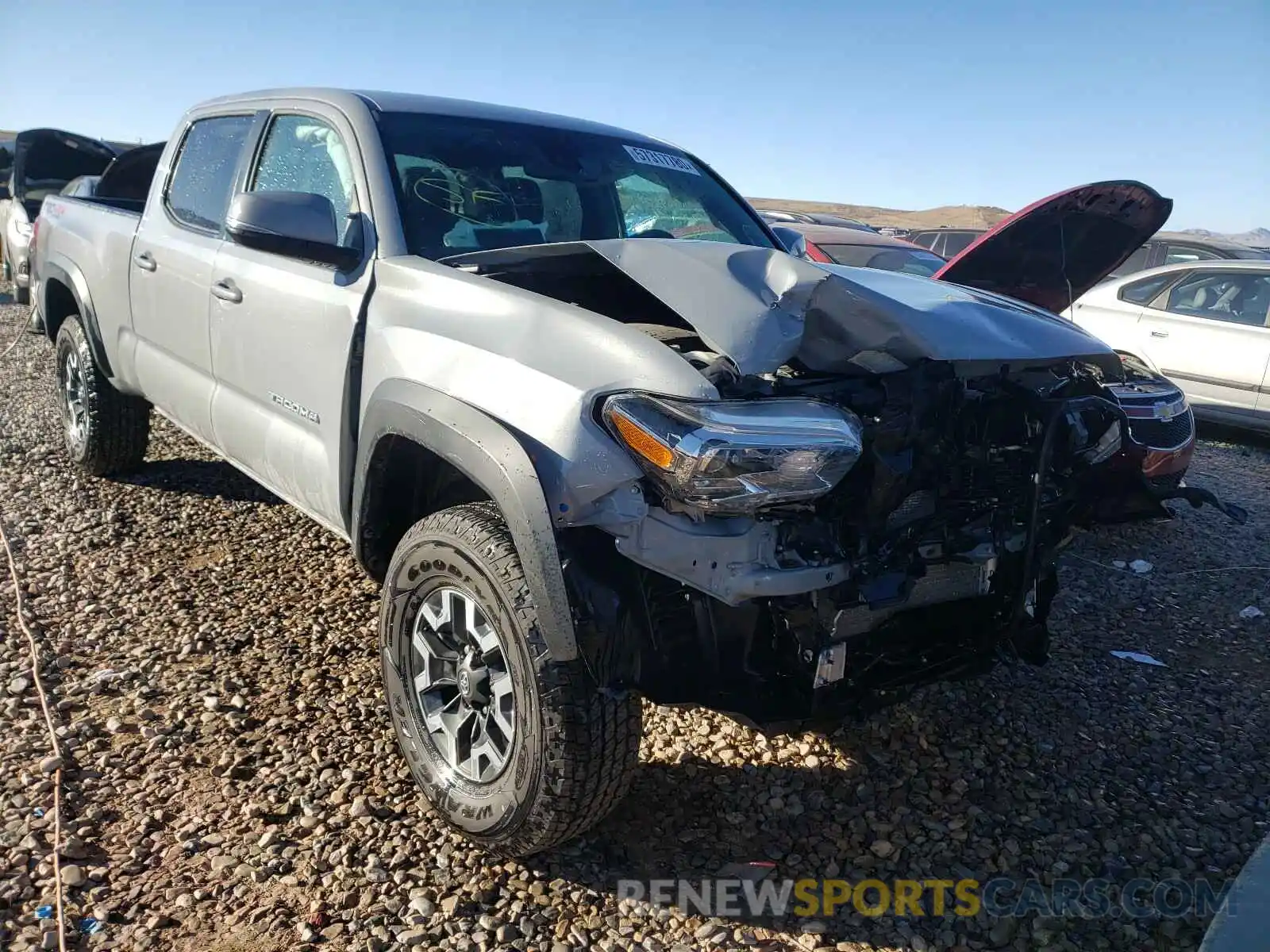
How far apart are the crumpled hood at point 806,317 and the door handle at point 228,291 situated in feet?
5.21

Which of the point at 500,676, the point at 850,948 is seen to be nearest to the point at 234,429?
the point at 500,676

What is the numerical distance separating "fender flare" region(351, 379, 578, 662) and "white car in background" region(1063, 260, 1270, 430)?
6716 mm

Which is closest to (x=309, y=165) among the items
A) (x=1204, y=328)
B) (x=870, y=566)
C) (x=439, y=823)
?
(x=439, y=823)

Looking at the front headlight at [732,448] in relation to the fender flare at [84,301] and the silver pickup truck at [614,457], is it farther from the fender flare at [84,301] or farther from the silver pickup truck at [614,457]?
the fender flare at [84,301]

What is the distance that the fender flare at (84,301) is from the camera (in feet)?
14.9

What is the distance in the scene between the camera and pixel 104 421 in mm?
4691

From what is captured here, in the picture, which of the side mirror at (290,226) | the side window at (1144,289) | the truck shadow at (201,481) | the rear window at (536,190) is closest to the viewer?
the side mirror at (290,226)

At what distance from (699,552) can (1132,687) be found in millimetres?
2404

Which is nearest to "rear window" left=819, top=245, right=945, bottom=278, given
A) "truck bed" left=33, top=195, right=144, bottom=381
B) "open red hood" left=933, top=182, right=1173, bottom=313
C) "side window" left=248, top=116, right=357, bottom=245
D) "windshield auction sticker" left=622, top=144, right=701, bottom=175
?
"open red hood" left=933, top=182, right=1173, bottom=313

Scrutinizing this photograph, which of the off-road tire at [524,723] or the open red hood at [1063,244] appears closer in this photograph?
the off-road tire at [524,723]

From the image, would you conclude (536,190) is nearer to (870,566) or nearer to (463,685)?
(463,685)

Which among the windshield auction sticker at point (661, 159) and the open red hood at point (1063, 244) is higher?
the windshield auction sticker at point (661, 159)

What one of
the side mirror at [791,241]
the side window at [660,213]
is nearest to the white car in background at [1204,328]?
the side mirror at [791,241]

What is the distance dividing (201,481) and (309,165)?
99.6 inches
